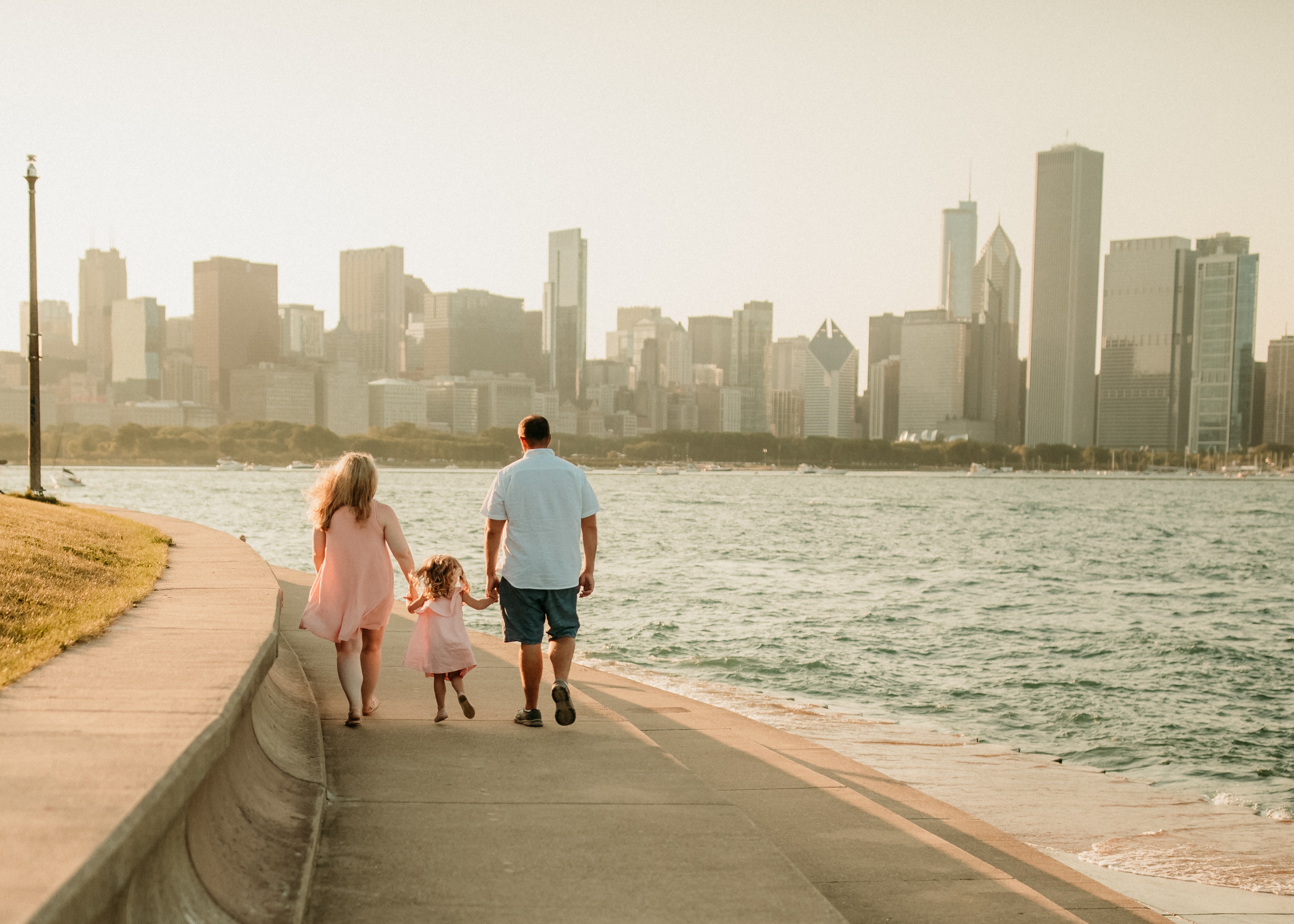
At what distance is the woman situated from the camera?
22.8 ft

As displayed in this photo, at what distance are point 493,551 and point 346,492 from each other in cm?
97

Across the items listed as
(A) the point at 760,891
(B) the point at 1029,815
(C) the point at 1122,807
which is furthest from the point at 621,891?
(C) the point at 1122,807

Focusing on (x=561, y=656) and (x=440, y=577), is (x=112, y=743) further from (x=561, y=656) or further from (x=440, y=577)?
(x=561, y=656)

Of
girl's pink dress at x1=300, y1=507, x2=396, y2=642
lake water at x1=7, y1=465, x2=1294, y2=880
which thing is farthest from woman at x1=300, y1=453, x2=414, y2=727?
lake water at x1=7, y1=465, x2=1294, y2=880

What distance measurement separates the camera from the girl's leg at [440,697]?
24.8 feet

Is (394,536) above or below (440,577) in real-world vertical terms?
above

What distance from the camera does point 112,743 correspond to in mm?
4340

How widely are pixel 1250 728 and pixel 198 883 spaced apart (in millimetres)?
15299

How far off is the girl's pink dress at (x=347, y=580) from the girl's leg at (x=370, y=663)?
0.24 metres

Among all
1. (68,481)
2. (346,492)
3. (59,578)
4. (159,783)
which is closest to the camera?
(159,783)

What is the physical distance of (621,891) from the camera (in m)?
4.59

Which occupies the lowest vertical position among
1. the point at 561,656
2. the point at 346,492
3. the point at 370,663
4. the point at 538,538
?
the point at 370,663

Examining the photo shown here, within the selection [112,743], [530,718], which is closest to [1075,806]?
[530,718]

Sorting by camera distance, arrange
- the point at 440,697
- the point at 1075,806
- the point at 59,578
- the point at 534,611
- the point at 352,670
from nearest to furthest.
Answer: the point at 534,611
the point at 352,670
the point at 440,697
the point at 59,578
the point at 1075,806
